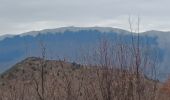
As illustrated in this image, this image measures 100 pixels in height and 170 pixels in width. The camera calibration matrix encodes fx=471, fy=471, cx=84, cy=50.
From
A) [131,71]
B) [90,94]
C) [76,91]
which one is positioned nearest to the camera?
[131,71]

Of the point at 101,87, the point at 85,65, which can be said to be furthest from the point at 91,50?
the point at 101,87

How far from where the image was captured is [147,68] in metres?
8.55

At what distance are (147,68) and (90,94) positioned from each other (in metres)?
1.21

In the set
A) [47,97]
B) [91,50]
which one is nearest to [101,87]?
[91,50]

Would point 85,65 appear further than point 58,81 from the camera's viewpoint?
No

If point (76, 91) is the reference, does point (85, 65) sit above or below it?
above

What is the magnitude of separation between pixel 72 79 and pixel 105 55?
155 centimetres

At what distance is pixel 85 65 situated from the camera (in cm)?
899

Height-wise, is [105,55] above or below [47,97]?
above

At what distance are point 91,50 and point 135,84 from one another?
1302 millimetres

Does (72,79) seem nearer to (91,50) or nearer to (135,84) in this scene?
(91,50)

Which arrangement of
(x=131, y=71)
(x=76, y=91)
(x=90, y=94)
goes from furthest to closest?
(x=76, y=91) → (x=90, y=94) → (x=131, y=71)

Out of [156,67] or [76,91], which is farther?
[76,91]

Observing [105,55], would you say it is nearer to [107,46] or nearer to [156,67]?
[107,46]
